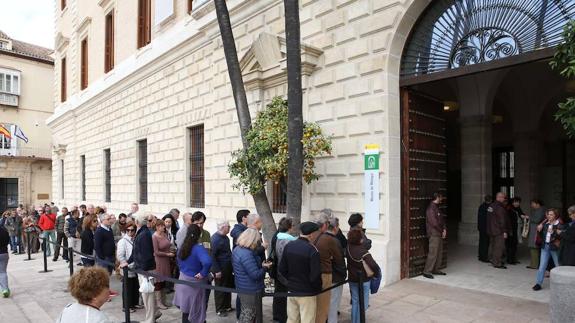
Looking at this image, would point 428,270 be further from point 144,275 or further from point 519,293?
point 144,275

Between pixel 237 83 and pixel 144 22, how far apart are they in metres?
10.9

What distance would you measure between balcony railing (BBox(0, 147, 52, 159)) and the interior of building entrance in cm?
3336

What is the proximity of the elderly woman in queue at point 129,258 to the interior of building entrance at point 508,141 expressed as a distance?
6238 millimetres

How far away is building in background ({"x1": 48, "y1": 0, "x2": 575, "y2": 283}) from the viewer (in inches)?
310

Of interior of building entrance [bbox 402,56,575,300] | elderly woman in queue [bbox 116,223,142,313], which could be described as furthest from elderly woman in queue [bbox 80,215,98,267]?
interior of building entrance [bbox 402,56,575,300]

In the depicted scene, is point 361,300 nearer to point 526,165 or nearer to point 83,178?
point 526,165

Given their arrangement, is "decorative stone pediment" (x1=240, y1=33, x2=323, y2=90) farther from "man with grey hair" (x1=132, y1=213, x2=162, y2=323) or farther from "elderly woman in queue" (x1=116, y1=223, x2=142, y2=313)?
"man with grey hair" (x1=132, y1=213, x2=162, y2=323)

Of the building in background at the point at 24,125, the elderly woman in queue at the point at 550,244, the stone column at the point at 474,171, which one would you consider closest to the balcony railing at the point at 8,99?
the building in background at the point at 24,125

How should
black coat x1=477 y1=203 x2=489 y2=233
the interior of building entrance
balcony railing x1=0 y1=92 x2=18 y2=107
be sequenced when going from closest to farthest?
black coat x1=477 y1=203 x2=489 y2=233
the interior of building entrance
balcony railing x1=0 y1=92 x2=18 y2=107

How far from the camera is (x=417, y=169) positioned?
8.56 meters

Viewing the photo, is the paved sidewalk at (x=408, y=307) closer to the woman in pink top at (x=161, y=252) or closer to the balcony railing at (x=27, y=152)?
the woman in pink top at (x=161, y=252)

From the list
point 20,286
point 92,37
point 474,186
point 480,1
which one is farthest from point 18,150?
point 480,1

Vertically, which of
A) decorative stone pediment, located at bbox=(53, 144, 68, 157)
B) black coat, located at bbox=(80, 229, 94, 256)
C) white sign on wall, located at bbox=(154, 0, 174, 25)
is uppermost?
white sign on wall, located at bbox=(154, 0, 174, 25)

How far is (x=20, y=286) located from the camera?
978 centimetres
